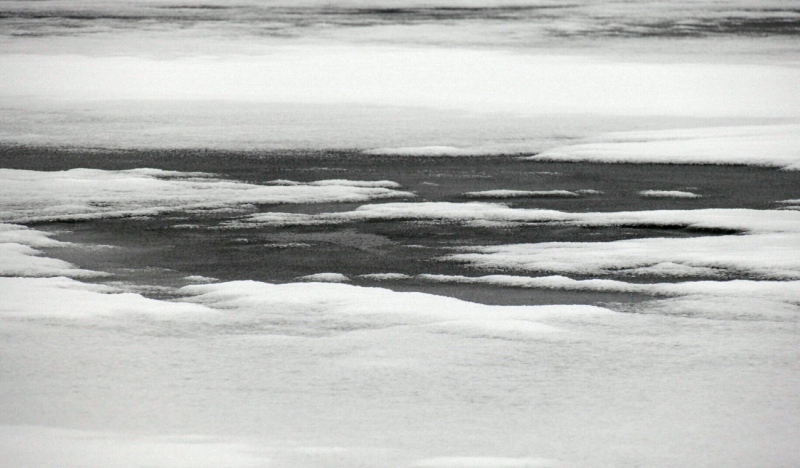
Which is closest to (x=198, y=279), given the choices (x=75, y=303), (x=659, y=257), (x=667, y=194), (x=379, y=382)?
(x=75, y=303)

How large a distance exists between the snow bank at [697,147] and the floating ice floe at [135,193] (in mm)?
1778

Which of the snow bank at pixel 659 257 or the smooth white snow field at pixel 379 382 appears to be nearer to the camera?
the smooth white snow field at pixel 379 382

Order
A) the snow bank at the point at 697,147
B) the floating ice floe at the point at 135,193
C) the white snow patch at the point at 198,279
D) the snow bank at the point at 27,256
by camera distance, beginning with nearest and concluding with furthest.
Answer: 1. the white snow patch at the point at 198,279
2. the snow bank at the point at 27,256
3. the floating ice floe at the point at 135,193
4. the snow bank at the point at 697,147

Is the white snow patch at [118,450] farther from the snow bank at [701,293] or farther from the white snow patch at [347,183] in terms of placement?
the white snow patch at [347,183]

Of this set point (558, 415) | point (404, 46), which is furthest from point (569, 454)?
point (404, 46)

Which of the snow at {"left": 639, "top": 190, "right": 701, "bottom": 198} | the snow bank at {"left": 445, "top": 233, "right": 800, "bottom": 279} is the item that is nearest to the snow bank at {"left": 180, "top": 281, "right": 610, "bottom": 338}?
the snow bank at {"left": 445, "top": 233, "right": 800, "bottom": 279}

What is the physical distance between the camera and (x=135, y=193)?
23.2 feet

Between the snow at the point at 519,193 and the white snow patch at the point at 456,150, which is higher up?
the white snow patch at the point at 456,150

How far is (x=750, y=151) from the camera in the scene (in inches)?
329

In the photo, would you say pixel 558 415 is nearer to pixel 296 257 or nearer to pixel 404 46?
pixel 296 257

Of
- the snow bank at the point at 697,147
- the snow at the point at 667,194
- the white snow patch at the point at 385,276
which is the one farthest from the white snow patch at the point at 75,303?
the snow bank at the point at 697,147

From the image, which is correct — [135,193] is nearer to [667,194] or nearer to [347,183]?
[347,183]

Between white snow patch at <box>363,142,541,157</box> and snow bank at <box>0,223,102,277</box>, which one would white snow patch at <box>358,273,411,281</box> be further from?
white snow patch at <box>363,142,541,157</box>

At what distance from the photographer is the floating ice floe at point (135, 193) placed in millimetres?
6555
